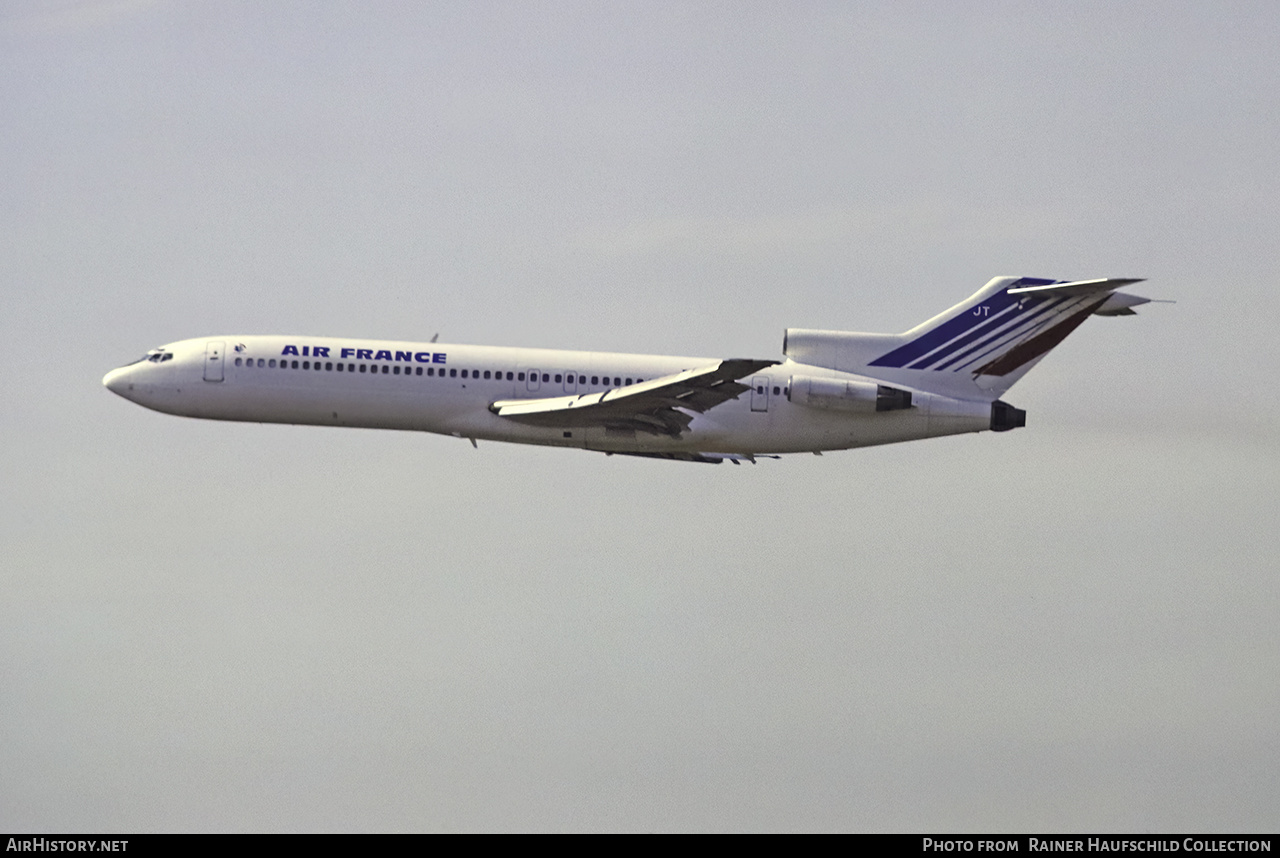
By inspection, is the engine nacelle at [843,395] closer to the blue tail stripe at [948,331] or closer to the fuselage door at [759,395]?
the fuselage door at [759,395]

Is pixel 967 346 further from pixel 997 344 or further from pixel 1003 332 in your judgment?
pixel 1003 332

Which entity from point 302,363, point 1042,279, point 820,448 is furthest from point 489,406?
point 1042,279

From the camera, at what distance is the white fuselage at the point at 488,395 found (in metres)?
54.2

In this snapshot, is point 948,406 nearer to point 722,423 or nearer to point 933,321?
point 933,321

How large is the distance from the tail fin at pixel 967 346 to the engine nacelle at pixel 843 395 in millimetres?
1634

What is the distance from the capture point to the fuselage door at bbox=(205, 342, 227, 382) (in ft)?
181

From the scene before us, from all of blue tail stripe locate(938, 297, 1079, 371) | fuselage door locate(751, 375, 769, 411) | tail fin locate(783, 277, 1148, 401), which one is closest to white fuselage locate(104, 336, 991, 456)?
fuselage door locate(751, 375, 769, 411)

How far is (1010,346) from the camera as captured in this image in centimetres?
5644

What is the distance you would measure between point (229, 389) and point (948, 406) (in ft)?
75.2

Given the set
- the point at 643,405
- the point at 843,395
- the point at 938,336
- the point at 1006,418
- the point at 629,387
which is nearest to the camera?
the point at 643,405

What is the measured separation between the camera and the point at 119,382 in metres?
56.8

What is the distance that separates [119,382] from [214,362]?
149 inches

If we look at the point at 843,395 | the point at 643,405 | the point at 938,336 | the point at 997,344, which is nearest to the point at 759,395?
the point at 843,395

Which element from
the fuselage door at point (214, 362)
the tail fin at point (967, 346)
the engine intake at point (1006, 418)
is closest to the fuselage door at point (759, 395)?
the tail fin at point (967, 346)
